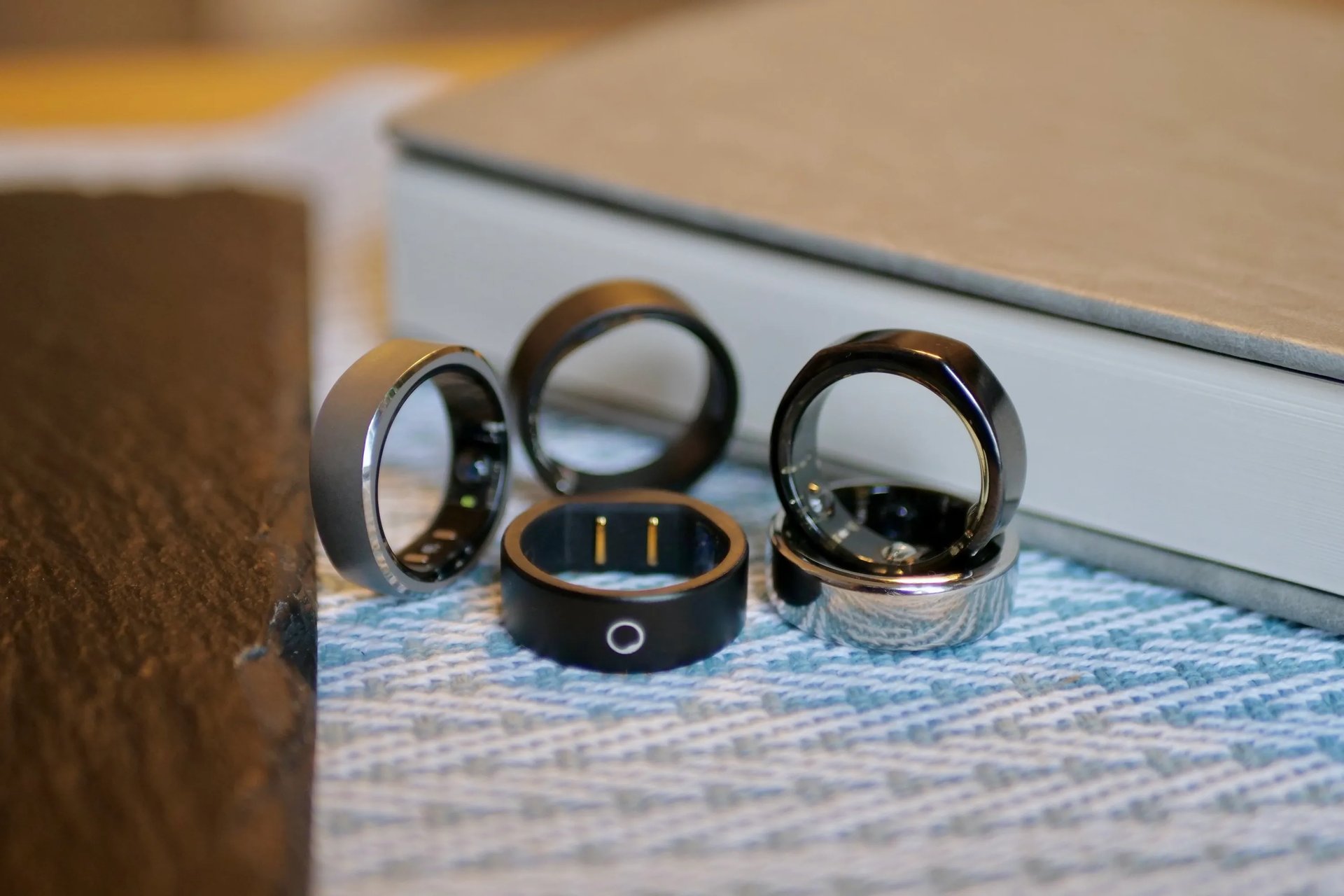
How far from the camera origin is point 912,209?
0.57m

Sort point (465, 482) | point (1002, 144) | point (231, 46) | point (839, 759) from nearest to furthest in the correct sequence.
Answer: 1. point (839, 759)
2. point (465, 482)
3. point (1002, 144)
4. point (231, 46)

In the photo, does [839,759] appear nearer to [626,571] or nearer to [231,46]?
[626,571]

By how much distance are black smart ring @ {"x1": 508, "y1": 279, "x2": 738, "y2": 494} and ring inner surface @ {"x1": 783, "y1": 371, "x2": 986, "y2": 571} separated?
0.06 meters

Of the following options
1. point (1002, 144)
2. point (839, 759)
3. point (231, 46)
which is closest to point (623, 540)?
point (839, 759)

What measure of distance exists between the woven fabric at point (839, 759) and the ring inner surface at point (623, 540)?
1.0 inches

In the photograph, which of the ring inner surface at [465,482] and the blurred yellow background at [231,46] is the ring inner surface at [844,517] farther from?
the blurred yellow background at [231,46]

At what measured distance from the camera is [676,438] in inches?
23.2

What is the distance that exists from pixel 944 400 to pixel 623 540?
126mm

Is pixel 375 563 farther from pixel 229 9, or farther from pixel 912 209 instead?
pixel 229 9

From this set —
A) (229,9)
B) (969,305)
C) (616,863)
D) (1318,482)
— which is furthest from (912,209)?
(229,9)

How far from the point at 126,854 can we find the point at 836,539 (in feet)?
0.78

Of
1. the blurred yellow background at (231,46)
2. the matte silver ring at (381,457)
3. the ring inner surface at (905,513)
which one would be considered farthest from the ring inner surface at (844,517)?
the blurred yellow background at (231,46)

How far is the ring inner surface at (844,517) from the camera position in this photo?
18.6 inches

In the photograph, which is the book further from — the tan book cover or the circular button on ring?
the circular button on ring
